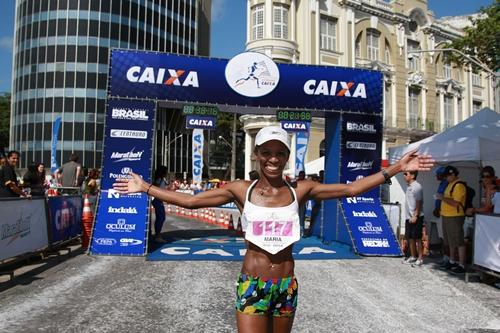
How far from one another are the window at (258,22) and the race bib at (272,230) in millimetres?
32485

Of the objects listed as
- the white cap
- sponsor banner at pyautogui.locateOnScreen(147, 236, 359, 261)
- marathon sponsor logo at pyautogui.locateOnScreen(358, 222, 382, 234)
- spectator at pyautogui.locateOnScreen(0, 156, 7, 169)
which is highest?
spectator at pyautogui.locateOnScreen(0, 156, 7, 169)

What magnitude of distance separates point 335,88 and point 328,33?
27.2m

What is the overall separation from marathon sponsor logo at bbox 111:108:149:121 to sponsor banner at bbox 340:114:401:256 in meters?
4.93

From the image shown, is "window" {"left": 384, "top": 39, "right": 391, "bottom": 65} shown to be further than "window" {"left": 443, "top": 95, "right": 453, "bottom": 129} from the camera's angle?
No

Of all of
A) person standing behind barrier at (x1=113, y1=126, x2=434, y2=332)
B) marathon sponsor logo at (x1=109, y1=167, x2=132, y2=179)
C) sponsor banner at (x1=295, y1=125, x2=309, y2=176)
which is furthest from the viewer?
sponsor banner at (x1=295, y1=125, x2=309, y2=176)

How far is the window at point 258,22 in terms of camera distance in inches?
1342

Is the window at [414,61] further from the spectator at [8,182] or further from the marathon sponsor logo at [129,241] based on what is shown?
the spectator at [8,182]

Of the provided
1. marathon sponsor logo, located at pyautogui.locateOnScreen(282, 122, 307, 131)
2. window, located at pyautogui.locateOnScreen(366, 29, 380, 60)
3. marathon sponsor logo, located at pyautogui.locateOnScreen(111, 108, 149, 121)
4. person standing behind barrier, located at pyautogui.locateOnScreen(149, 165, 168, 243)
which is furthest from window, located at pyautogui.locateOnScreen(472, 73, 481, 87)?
marathon sponsor logo, located at pyautogui.locateOnScreen(111, 108, 149, 121)

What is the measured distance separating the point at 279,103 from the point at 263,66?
98 cm

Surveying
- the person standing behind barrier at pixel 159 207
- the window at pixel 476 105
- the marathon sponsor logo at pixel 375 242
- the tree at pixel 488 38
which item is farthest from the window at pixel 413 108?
the person standing behind barrier at pixel 159 207

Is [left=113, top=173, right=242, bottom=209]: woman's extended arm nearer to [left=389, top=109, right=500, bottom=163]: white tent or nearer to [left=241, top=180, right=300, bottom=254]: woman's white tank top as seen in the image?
[left=241, top=180, right=300, bottom=254]: woman's white tank top

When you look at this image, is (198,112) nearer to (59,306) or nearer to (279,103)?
(279,103)

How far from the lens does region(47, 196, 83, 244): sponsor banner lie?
9438 millimetres

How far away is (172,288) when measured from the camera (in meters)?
6.65
